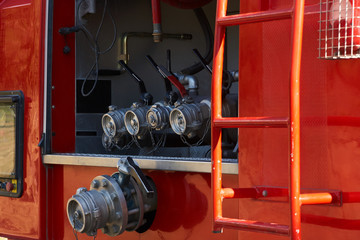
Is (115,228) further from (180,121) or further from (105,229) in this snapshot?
(180,121)

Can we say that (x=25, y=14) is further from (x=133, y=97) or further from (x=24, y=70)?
(x=133, y=97)

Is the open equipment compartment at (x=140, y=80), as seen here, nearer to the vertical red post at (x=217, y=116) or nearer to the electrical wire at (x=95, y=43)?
the electrical wire at (x=95, y=43)

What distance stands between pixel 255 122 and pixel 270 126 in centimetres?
5

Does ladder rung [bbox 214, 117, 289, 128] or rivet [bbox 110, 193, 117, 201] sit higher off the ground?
ladder rung [bbox 214, 117, 289, 128]

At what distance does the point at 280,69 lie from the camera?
2.27 m

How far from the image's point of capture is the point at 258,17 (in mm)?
2020

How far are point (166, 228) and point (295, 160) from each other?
1067 mm

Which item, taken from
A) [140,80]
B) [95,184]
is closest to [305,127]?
[95,184]

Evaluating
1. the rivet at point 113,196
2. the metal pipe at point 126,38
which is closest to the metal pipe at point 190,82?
the metal pipe at point 126,38

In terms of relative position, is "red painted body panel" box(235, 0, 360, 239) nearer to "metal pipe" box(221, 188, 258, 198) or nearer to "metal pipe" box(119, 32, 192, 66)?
"metal pipe" box(221, 188, 258, 198)

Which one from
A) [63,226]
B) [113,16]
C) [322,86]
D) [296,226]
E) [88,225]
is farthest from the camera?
[113,16]

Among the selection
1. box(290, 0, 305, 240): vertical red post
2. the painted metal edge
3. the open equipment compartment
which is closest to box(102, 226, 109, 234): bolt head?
the painted metal edge

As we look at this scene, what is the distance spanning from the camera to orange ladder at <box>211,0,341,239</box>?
189 centimetres

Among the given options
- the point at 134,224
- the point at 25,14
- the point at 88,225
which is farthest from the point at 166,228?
the point at 25,14
